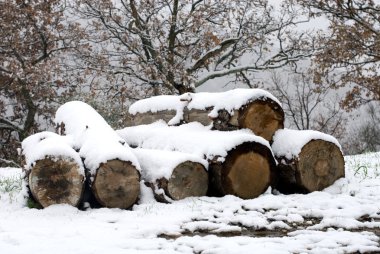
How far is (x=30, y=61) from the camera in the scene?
1502 cm

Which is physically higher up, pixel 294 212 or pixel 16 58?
pixel 16 58

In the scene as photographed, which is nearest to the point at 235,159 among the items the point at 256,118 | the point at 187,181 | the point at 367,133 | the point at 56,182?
the point at 187,181

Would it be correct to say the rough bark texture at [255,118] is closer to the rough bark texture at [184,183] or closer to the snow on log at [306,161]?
the snow on log at [306,161]

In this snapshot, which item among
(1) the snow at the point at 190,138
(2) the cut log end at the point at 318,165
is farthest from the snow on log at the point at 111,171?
(2) the cut log end at the point at 318,165

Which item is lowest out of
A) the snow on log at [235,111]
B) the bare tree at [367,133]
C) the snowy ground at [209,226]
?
the snowy ground at [209,226]

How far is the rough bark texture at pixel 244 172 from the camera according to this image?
5.31m

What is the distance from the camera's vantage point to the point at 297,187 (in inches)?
225

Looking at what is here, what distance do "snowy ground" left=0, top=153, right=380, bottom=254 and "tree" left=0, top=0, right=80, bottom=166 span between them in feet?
31.6

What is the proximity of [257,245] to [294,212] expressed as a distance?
1.45 metres

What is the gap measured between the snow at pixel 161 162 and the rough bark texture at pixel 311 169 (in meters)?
1.20

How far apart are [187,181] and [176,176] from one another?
18 centimetres

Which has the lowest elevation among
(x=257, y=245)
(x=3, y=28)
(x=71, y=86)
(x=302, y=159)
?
(x=257, y=245)

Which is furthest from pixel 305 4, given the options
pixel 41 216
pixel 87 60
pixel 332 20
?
pixel 41 216

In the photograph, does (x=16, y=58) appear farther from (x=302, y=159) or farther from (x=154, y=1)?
(x=302, y=159)
